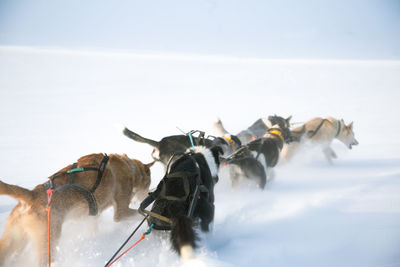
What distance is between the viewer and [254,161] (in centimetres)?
429

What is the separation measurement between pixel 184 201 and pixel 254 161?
2.07 metres

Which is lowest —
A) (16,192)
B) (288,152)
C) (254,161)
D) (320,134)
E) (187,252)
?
(288,152)

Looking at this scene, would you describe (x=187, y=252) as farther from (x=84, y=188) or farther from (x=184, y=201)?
(x=84, y=188)

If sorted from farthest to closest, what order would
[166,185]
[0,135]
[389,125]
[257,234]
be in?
[389,125] < [0,135] < [257,234] < [166,185]

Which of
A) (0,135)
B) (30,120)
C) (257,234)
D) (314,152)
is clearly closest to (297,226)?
(257,234)

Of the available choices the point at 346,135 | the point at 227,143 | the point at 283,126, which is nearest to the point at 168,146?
the point at 227,143

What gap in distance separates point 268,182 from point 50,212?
3.63 m

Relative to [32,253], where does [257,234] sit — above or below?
below

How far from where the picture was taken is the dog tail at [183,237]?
1.96 metres

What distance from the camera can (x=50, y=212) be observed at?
2.28 metres

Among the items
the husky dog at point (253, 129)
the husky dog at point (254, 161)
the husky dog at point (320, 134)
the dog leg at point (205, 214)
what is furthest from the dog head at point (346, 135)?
the dog leg at point (205, 214)

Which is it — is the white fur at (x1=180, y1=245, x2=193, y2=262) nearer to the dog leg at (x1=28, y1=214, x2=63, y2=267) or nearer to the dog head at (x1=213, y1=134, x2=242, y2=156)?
the dog leg at (x1=28, y1=214, x2=63, y2=267)

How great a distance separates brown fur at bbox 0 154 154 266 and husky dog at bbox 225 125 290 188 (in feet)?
5.06

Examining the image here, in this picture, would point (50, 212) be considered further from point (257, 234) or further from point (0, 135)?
point (0, 135)
